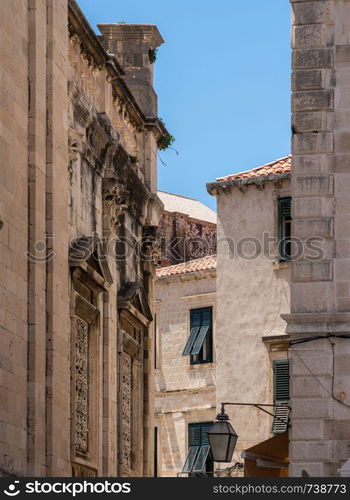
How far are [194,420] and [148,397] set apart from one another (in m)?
11.6

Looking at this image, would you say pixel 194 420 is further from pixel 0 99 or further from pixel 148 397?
pixel 0 99

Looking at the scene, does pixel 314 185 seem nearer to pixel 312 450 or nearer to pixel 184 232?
pixel 312 450

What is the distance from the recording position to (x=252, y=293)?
3819 centimetres

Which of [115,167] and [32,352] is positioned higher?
[115,167]

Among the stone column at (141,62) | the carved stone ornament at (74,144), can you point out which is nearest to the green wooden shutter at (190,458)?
the stone column at (141,62)

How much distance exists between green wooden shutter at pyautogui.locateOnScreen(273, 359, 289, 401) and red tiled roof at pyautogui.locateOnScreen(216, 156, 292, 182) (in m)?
3.94

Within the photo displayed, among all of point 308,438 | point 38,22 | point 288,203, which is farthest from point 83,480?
point 288,203

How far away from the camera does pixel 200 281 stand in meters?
44.3

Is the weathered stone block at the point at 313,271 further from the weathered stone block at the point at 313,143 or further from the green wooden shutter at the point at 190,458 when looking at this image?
the green wooden shutter at the point at 190,458

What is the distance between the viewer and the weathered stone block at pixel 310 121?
2178cm

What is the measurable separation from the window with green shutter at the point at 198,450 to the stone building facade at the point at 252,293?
453cm

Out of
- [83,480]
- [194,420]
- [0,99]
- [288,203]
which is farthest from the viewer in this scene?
[194,420]

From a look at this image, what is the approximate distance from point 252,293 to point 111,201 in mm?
10012

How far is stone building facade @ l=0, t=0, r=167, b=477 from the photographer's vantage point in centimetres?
2305
